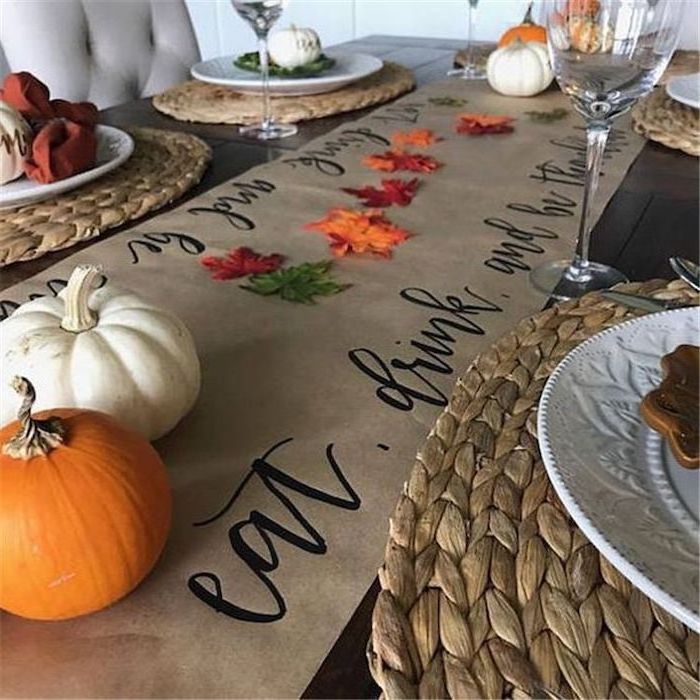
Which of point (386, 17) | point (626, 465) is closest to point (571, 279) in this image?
point (626, 465)

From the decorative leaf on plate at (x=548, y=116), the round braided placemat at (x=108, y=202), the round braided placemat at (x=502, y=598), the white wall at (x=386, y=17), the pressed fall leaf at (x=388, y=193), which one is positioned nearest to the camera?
the round braided placemat at (x=502, y=598)

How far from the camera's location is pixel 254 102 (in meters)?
1.11

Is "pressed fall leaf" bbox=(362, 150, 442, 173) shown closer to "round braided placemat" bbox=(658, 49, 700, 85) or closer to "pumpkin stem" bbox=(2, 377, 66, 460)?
"round braided placemat" bbox=(658, 49, 700, 85)

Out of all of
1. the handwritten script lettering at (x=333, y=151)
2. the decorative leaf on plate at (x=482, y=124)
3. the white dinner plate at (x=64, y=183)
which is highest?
the white dinner plate at (x=64, y=183)

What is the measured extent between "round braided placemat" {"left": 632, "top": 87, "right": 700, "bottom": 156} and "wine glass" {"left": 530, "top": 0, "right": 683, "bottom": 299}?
35 cm

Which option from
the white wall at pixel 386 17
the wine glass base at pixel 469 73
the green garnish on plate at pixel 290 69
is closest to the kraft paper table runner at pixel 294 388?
the green garnish on plate at pixel 290 69

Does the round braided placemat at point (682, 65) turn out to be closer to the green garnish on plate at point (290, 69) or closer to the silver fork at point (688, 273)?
the green garnish on plate at point (290, 69)

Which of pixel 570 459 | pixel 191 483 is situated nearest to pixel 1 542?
pixel 191 483

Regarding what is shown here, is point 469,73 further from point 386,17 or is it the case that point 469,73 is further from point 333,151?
point 386,17

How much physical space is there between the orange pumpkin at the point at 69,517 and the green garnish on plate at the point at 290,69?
0.88 metres

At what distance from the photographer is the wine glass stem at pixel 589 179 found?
0.62 meters

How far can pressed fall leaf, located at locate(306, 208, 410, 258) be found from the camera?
0.70 metres

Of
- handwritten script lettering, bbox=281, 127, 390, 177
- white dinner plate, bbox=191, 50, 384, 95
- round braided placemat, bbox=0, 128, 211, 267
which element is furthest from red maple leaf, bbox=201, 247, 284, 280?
white dinner plate, bbox=191, 50, 384, 95

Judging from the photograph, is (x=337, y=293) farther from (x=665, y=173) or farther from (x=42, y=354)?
(x=665, y=173)
